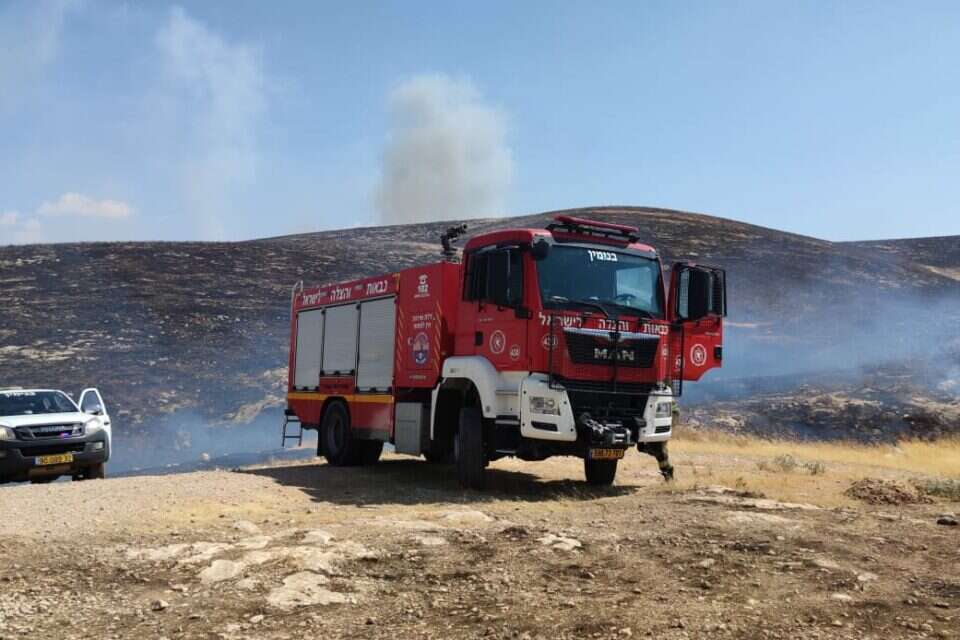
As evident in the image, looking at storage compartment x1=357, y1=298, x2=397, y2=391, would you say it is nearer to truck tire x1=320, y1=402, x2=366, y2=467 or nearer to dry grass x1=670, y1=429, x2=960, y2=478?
truck tire x1=320, y1=402, x2=366, y2=467

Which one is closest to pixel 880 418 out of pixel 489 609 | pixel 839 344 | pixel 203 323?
pixel 839 344

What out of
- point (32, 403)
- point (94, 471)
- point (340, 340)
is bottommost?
point (94, 471)

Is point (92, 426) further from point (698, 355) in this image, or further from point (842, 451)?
point (842, 451)

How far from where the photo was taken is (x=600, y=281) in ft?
38.9

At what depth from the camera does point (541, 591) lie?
6.34 metres

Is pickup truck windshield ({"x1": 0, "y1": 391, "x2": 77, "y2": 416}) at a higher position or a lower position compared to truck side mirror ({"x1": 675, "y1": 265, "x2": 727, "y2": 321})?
lower

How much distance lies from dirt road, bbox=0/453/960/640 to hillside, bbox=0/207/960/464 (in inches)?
822

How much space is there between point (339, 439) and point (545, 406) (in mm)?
5552

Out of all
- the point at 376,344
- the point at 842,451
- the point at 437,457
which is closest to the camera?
the point at 376,344

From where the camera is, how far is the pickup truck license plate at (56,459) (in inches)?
533

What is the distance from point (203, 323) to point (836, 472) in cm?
3048

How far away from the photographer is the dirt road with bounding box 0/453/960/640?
223 inches

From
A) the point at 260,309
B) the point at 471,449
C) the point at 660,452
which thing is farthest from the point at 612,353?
the point at 260,309

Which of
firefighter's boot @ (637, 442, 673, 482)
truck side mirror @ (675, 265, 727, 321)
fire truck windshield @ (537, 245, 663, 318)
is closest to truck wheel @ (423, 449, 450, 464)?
firefighter's boot @ (637, 442, 673, 482)
